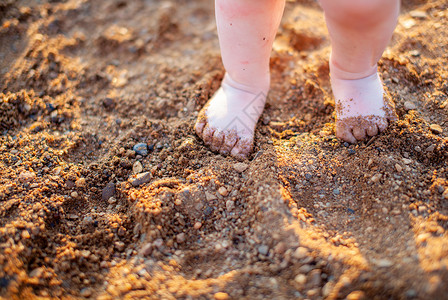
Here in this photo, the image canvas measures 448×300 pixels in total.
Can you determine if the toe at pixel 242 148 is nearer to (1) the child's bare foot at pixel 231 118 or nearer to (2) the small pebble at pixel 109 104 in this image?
(1) the child's bare foot at pixel 231 118

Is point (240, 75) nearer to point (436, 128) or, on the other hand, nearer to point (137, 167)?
point (137, 167)

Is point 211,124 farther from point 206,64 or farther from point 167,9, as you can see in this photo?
point 167,9

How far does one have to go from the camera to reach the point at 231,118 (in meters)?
1.37

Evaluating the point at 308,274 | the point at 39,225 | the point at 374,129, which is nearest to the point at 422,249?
the point at 308,274

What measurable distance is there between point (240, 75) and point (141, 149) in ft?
1.66

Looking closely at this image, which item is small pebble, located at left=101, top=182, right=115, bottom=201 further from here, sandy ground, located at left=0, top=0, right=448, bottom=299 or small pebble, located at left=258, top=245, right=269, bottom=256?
small pebble, located at left=258, top=245, right=269, bottom=256

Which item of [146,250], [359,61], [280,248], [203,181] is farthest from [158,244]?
[359,61]

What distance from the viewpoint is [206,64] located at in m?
1.72

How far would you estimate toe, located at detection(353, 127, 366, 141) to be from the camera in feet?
4.17

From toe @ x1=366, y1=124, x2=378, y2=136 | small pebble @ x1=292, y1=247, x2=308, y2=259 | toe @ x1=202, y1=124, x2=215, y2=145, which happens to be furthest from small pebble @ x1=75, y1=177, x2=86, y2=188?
toe @ x1=366, y1=124, x2=378, y2=136

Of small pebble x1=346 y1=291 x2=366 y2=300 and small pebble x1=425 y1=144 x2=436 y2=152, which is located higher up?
small pebble x1=425 y1=144 x2=436 y2=152

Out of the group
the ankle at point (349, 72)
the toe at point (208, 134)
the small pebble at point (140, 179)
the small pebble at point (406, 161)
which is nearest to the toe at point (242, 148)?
the toe at point (208, 134)

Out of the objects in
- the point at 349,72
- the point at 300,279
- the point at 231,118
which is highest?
the point at 349,72

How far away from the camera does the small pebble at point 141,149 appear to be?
1.35 meters
